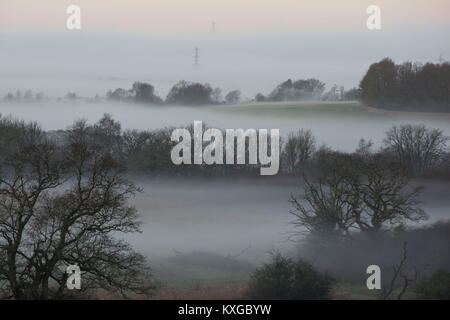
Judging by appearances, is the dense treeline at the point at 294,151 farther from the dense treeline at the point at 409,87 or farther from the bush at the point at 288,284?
the bush at the point at 288,284

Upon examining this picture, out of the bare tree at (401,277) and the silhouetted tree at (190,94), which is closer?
the bare tree at (401,277)

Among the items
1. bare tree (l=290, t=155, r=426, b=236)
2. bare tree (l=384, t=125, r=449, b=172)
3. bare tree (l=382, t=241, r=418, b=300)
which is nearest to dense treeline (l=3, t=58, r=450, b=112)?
bare tree (l=384, t=125, r=449, b=172)

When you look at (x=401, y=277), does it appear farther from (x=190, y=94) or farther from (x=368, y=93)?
(x=190, y=94)

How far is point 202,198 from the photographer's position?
40.7ft

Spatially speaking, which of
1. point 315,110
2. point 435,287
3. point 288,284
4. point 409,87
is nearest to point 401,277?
point 435,287

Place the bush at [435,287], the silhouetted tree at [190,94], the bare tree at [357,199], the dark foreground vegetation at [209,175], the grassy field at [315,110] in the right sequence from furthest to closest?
the silhouetted tree at [190,94], the grassy field at [315,110], the bare tree at [357,199], the bush at [435,287], the dark foreground vegetation at [209,175]

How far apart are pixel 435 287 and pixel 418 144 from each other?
158 inches

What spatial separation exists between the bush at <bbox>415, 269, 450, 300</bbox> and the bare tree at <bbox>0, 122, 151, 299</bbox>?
4.27 metres

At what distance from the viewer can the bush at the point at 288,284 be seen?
9750mm

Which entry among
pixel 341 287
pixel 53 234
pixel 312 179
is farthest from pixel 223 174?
pixel 53 234

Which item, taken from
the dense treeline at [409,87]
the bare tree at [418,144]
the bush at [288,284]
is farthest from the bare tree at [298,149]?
the bush at [288,284]

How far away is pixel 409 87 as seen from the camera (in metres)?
12.8

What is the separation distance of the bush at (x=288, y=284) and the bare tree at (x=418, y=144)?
152 inches

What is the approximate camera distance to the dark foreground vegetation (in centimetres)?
896
